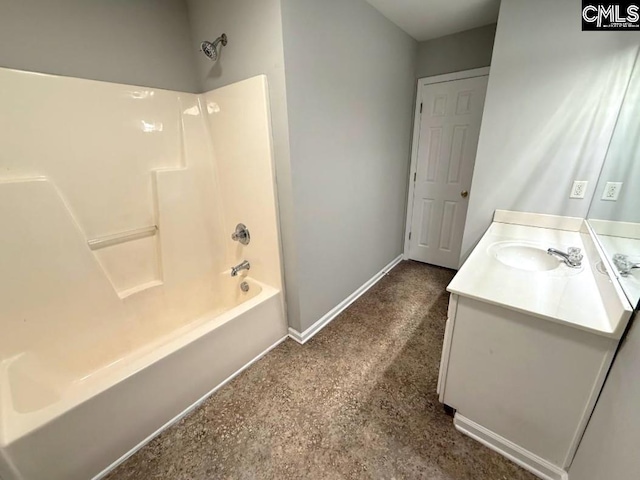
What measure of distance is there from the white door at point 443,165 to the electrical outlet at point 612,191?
1.16 metres

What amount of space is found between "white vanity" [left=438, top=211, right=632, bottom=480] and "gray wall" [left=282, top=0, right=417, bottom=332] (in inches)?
37.9

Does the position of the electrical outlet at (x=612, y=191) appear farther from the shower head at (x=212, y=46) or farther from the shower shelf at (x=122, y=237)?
the shower shelf at (x=122, y=237)

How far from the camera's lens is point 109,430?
3.79ft

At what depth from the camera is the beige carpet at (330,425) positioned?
3.83 ft

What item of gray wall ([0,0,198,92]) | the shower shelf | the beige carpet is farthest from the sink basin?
gray wall ([0,0,198,92])

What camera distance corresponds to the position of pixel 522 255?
5.08 feet

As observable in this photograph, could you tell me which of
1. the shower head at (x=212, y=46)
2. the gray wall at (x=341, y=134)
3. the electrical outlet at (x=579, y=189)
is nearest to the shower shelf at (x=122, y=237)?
the gray wall at (x=341, y=134)

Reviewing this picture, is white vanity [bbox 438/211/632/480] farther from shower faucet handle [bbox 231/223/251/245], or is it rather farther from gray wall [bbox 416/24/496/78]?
gray wall [bbox 416/24/496/78]

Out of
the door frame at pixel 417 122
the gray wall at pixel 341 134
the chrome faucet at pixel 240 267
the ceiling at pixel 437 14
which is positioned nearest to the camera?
the gray wall at pixel 341 134

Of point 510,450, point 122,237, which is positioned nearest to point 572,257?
point 510,450

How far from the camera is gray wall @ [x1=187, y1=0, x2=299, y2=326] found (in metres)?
1.39

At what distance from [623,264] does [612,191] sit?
742mm

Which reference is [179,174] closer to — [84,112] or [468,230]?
[84,112]

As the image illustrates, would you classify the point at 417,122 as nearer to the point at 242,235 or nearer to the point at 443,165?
the point at 443,165
